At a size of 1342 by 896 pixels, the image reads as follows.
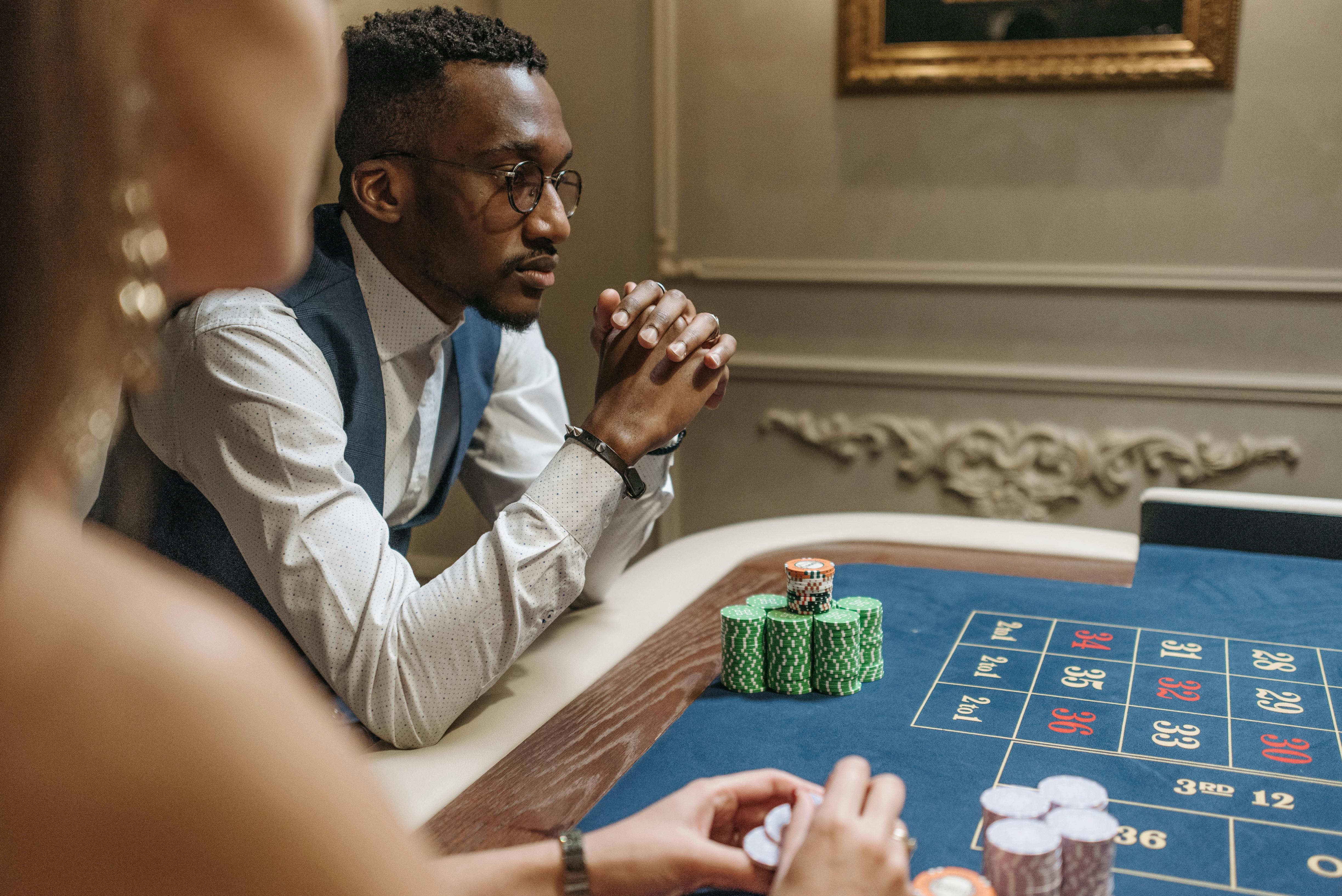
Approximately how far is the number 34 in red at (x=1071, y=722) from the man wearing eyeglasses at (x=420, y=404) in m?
0.54

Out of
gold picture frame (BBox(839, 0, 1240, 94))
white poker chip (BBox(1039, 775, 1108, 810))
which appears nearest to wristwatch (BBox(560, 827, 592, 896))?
white poker chip (BBox(1039, 775, 1108, 810))

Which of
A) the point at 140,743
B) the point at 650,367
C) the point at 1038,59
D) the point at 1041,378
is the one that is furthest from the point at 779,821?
the point at 1038,59

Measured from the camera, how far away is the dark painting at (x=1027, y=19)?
2932 millimetres

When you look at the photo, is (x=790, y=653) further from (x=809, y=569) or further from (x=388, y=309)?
(x=388, y=309)

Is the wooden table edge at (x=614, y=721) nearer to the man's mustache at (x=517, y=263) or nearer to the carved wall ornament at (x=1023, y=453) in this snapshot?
the man's mustache at (x=517, y=263)

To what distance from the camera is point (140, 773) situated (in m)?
0.39

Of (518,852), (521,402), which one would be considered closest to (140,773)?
(518,852)

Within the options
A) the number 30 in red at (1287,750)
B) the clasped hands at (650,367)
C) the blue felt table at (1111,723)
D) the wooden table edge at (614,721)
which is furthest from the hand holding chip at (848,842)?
the clasped hands at (650,367)

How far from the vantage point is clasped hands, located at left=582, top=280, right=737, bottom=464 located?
4.65 feet

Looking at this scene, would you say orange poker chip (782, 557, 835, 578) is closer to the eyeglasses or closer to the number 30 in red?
the number 30 in red

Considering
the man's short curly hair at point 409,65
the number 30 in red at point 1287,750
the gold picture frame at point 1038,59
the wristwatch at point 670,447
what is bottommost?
the number 30 in red at point 1287,750

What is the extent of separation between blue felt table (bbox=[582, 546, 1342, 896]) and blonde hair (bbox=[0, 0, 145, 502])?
70 cm

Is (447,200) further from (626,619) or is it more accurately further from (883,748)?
(883,748)

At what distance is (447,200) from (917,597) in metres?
0.87
